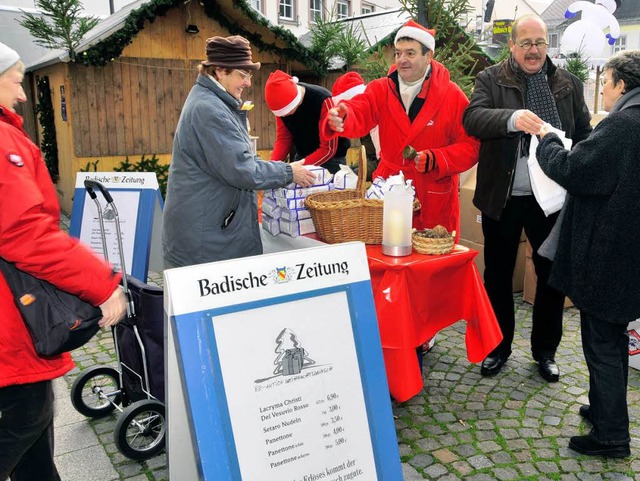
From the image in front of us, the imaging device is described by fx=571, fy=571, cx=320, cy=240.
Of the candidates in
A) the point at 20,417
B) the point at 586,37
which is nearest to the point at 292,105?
the point at 20,417

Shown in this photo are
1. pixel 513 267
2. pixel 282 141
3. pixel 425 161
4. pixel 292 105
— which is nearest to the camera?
pixel 425 161

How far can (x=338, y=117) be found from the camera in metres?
3.47

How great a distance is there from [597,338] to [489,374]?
111 cm

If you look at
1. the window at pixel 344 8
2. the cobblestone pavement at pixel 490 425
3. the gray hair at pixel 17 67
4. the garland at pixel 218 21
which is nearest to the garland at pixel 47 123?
the garland at pixel 218 21

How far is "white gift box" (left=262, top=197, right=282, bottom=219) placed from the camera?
3.39 meters

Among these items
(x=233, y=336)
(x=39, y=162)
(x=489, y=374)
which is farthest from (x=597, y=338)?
(x=39, y=162)

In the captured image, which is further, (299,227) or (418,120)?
(418,120)

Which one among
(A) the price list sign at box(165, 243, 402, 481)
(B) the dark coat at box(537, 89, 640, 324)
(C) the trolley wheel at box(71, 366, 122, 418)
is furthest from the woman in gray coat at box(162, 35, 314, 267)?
(B) the dark coat at box(537, 89, 640, 324)

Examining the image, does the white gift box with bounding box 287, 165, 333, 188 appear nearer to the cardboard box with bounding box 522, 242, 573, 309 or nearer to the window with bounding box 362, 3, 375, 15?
the cardboard box with bounding box 522, 242, 573, 309

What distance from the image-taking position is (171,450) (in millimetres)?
1838

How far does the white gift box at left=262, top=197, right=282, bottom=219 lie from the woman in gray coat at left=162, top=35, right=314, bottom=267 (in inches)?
13.4

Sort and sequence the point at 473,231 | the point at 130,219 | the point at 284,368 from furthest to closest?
the point at 473,231, the point at 130,219, the point at 284,368

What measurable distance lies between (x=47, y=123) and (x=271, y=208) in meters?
7.33

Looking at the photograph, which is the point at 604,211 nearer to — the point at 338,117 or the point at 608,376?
the point at 608,376
